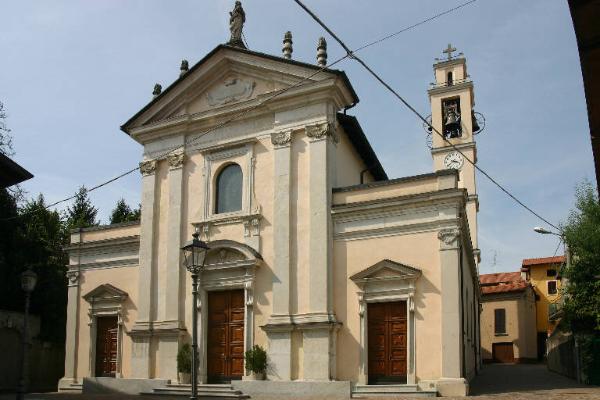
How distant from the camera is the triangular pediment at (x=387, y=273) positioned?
693 inches

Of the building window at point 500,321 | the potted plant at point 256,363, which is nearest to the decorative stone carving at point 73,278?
the potted plant at point 256,363

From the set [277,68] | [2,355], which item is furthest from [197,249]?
[2,355]

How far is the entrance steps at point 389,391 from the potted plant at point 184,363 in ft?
17.8

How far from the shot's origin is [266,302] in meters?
19.5

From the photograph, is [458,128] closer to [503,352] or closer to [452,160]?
[452,160]

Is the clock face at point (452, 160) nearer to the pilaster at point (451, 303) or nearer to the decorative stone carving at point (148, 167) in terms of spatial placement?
the decorative stone carving at point (148, 167)

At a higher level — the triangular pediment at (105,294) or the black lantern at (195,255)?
the black lantern at (195,255)

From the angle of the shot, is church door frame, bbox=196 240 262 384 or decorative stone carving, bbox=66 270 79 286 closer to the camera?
church door frame, bbox=196 240 262 384

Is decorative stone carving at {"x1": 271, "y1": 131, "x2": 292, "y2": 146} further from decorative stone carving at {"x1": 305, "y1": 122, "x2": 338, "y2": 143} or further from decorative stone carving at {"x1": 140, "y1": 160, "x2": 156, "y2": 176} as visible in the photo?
decorative stone carving at {"x1": 140, "y1": 160, "x2": 156, "y2": 176}

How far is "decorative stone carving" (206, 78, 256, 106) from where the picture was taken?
2158 centimetres

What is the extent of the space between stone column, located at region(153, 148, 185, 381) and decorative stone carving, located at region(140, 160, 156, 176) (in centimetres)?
68

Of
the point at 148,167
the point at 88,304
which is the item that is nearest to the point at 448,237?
the point at 148,167

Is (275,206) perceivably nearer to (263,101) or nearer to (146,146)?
(263,101)

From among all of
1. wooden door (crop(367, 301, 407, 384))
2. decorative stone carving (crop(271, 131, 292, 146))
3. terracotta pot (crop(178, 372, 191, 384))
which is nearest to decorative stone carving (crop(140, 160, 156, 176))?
decorative stone carving (crop(271, 131, 292, 146))
